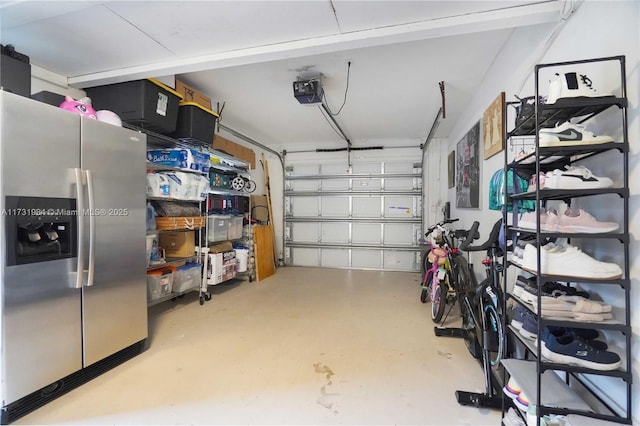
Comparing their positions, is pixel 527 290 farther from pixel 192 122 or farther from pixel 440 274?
pixel 192 122

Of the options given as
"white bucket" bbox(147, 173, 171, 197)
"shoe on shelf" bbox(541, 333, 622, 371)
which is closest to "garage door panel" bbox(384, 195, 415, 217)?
"white bucket" bbox(147, 173, 171, 197)

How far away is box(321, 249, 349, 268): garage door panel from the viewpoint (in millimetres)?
5855

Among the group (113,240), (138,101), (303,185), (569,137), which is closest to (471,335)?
(569,137)

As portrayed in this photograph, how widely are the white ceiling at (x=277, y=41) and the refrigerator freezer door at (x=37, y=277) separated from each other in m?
0.76

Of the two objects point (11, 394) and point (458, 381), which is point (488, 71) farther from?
point (11, 394)

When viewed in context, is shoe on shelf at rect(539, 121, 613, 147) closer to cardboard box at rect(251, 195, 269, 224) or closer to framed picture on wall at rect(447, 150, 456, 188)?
framed picture on wall at rect(447, 150, 456, 188)

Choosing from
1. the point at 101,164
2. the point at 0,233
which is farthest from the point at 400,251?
the point at 0,233

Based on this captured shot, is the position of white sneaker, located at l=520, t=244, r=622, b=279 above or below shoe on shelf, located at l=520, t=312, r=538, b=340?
above

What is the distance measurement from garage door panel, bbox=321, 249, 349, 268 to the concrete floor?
8.31ft

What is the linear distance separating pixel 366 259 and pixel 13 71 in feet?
17.9

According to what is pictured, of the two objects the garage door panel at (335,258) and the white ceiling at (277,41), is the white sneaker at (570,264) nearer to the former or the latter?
the white ceiling at (277,41)

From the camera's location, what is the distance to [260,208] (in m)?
5.79

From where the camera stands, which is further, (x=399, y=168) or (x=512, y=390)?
(x=399, y=168)

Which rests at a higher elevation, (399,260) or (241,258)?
(241,258)
